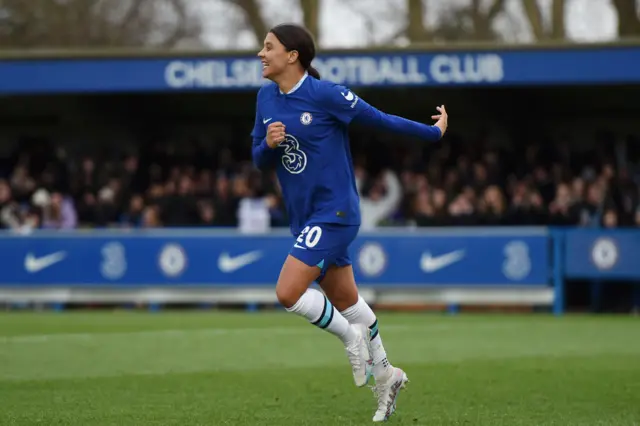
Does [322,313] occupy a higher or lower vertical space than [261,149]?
lower

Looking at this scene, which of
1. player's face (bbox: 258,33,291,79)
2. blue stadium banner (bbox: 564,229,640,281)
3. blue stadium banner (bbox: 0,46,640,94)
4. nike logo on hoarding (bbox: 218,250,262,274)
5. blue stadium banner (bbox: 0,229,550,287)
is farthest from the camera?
blue stadium banner (bbox: 0,46,640,94)

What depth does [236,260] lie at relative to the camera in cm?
1898

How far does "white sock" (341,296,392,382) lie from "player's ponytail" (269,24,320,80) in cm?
148

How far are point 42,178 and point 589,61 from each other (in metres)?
9.73

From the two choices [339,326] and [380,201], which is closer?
[339,326]

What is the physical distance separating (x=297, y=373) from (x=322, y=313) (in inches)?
113

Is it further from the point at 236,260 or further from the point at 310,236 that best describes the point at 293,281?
the point at 236,260

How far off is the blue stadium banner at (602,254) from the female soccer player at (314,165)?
36.2 feet

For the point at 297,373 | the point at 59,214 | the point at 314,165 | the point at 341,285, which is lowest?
the point at 297,373

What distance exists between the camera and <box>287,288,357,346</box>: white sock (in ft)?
24.5

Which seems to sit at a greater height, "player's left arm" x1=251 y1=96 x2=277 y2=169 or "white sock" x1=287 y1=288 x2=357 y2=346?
"player's left arm" x1=251 y1=96 x2=277 y2=169

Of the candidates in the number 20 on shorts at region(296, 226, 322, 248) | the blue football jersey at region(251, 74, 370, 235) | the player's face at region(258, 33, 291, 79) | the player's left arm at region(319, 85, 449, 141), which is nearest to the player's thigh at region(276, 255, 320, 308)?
the number 20 on shorts at region(296, 226, 322, 248)

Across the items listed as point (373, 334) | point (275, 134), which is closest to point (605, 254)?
point (373, 334)

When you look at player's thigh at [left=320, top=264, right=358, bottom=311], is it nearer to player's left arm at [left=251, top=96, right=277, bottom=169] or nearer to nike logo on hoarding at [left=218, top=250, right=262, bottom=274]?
player's left arm at [left=251, top=96, right=277, bottom=169]
